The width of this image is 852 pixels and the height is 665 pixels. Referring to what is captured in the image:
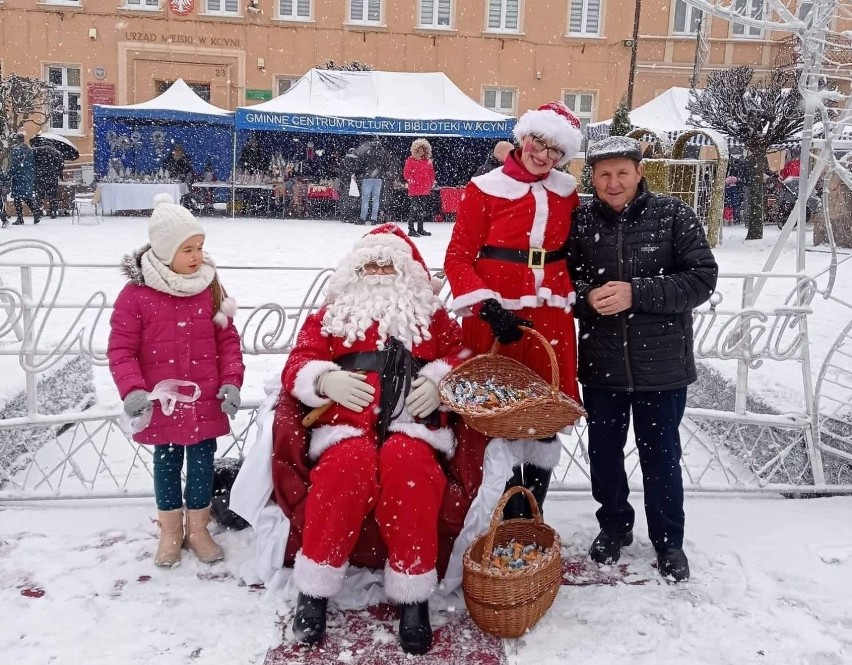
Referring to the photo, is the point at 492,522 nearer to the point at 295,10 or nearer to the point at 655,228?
the point at 655,228

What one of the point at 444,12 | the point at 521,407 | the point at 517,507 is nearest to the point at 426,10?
the point at 444,12

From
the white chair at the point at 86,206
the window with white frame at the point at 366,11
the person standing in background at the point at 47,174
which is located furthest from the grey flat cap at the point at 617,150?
the window with white frame at the point at 366,11

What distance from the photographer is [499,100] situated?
2066 cm

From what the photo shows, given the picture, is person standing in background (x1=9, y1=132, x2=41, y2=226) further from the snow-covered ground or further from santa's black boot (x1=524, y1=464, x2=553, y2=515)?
santa's black boot (x1=524, y1=464, x2=553, y2=515)

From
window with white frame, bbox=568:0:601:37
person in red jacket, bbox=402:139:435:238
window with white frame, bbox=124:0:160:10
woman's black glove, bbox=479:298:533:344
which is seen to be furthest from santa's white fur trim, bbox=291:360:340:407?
window with white frame, bbox=568:0:601:37

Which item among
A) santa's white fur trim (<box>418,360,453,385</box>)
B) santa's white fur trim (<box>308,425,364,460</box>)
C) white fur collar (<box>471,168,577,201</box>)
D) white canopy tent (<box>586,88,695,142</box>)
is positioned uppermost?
white canopy tent (<box>586,88,695,142</box>)

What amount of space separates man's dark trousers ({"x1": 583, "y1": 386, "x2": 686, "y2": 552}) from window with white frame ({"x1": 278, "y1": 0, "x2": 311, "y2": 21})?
19.2 meters

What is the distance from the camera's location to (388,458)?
2.63 meters

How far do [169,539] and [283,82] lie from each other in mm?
18879

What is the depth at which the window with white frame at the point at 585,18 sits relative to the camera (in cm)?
2034

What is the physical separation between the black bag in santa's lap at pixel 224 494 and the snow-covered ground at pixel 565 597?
70 mm

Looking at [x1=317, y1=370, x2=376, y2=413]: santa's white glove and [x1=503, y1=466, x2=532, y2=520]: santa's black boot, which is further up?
[x1=317, y1=370, x2=376, y2=413]: santa's white glove

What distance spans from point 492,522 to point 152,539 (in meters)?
1.49

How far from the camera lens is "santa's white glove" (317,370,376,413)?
2740mm
